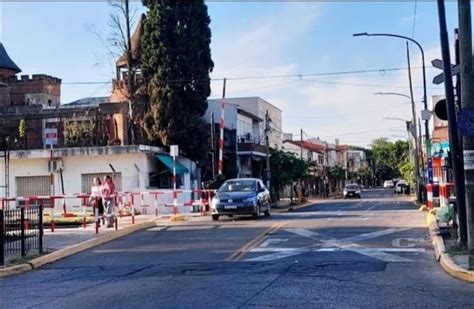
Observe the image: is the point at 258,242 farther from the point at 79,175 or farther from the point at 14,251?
the point at 79,175

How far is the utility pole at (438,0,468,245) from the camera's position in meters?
13.6

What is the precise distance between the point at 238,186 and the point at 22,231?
1349cm

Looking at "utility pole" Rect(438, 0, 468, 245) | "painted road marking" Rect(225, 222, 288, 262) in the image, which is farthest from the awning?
"utility pole" Rect(438, 0, 468, 245)

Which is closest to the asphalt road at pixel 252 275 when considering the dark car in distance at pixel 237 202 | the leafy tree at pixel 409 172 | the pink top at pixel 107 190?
the pink top at pixel 107 190

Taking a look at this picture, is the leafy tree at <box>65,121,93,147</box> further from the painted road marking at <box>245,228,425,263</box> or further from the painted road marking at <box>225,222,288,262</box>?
the painted road marking at <box>245,228,425,263</box>

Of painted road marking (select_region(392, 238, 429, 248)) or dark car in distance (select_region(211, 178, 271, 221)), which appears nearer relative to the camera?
painted road marking (select_region(392, 238, 429, 248))

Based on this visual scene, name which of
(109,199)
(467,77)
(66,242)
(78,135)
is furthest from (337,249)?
(78,135)

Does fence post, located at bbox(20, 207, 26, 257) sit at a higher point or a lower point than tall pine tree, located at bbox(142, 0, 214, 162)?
lower

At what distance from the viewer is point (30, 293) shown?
1077cm

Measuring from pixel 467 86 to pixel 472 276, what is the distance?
328cm

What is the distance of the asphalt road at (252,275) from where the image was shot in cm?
934

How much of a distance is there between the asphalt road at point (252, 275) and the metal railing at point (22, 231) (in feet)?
3.13

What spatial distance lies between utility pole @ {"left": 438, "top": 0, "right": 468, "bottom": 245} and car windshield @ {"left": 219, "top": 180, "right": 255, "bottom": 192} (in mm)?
13534

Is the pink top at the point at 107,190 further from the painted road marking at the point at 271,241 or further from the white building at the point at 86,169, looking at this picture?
the white building at the point at 86,169
